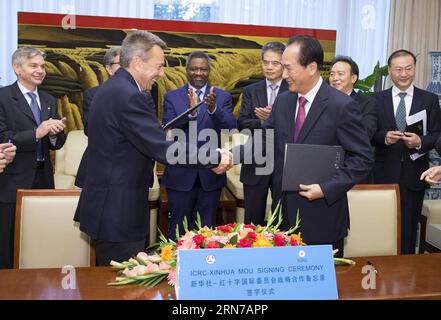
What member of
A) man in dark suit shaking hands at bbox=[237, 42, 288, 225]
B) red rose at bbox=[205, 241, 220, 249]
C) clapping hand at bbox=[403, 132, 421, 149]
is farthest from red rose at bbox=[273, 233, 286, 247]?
clapping hand at bbox=[403, 132, 421, 149]

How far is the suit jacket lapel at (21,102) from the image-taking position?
3.02 metres

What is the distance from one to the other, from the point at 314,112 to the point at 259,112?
1.01 metres

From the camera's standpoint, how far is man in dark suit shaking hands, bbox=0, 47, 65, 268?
9.56 ft

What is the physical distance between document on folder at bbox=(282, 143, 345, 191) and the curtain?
148 inches

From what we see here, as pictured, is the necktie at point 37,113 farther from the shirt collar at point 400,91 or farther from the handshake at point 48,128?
the shirt collar at point 400,91

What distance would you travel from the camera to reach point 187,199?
3.49 m

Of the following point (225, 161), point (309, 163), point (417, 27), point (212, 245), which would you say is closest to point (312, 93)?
point (309, 163)

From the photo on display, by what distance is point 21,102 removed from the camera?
3.03 m

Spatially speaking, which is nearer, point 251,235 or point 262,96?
point 251,235

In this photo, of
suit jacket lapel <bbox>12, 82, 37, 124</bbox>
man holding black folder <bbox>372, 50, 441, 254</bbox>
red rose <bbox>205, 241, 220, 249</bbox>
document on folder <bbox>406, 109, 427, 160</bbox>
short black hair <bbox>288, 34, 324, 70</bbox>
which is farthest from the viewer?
man holding black folder <bbox>372, 50, 441, 254</bbox>

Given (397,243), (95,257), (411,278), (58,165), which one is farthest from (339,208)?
(58,165)

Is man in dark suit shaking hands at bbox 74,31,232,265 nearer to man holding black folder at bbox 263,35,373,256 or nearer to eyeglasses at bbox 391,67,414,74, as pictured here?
man holding black folder at bbox 263,35,373,256

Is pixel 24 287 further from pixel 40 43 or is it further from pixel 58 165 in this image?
pixel 40 43

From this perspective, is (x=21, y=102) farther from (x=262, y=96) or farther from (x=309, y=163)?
(x=309, y=163)
